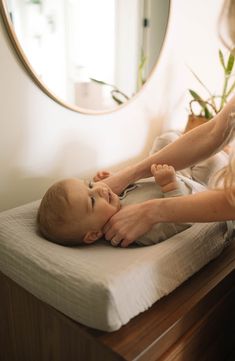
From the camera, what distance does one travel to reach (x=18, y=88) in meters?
1.09

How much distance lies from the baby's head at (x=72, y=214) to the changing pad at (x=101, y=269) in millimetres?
33

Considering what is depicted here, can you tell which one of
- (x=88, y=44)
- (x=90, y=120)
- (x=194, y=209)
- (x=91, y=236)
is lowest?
(x=91, y=236)

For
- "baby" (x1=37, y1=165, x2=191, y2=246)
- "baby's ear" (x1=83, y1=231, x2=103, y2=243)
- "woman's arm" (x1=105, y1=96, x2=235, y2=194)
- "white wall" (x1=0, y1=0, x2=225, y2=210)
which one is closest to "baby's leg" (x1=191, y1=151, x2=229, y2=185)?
"woman's arm" (x1=105, y1=96, x2=235, y2=194)

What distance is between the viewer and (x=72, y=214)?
2.90 feet

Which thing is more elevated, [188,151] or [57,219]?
[188,151]

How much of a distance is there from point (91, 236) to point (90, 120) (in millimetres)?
593

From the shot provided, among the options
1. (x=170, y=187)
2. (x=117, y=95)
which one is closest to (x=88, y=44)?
(x=117, y=95)

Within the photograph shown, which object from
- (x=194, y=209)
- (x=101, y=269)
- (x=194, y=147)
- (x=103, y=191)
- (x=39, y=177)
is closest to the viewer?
(x=101, y=269)

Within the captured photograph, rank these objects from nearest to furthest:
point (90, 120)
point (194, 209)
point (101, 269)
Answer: point (101, 269) < point (194, 209) < point (90, 120)

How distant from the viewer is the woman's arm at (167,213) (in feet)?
2.64

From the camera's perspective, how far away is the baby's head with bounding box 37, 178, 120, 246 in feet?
2.90

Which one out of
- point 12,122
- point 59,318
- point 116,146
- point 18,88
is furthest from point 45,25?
point 59,318

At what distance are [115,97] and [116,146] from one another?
22 cm

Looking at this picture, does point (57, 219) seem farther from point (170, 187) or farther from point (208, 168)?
point (208, 168)
